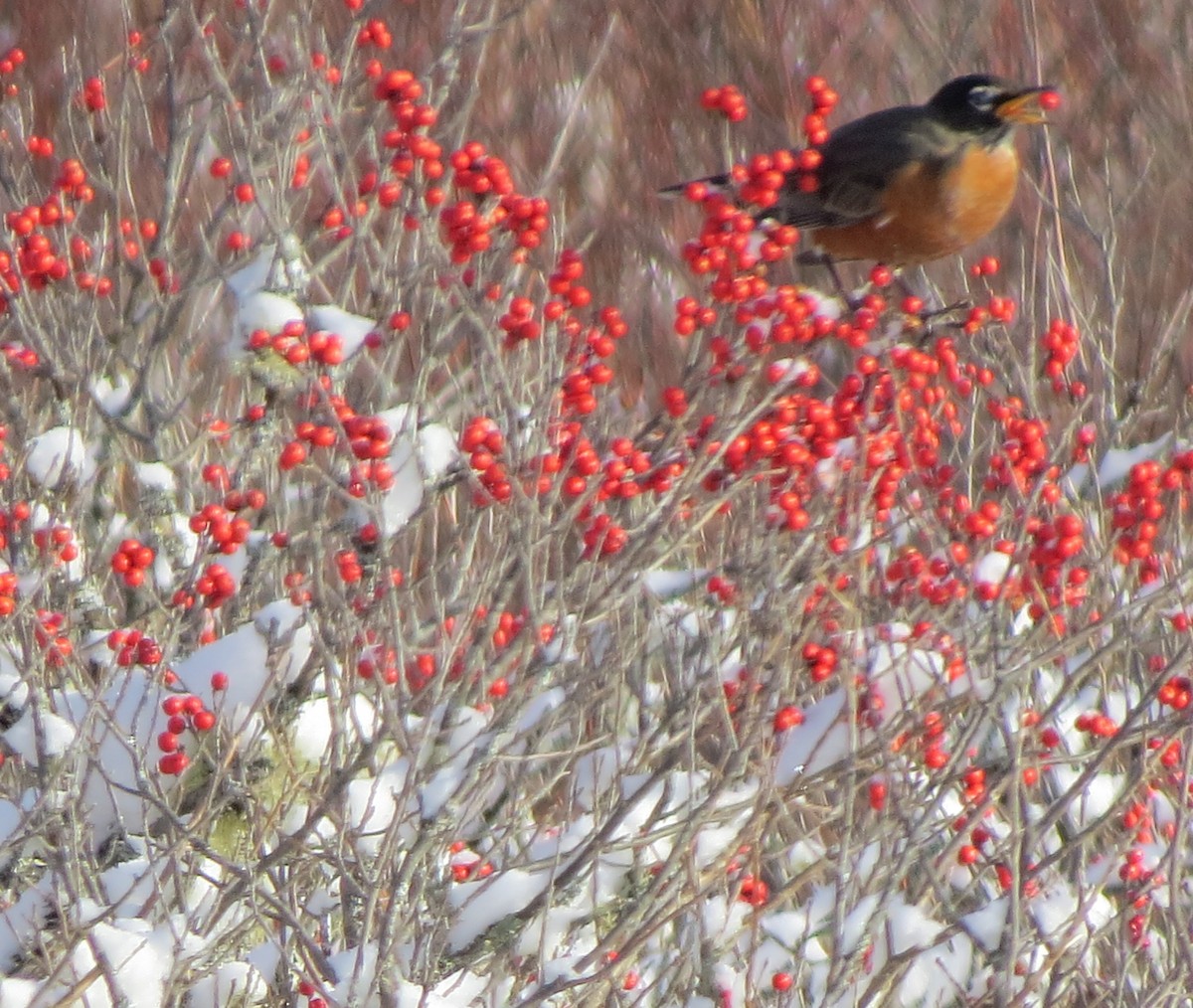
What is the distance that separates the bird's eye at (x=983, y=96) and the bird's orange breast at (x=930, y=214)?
21 centimetres

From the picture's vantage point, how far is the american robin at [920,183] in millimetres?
5941

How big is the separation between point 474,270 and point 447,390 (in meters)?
0.29

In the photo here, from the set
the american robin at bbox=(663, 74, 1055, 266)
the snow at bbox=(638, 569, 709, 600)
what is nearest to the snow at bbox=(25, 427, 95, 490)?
the snow at bbox=(638, 569, 709, 600)

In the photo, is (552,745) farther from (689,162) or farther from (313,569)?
(689,162)

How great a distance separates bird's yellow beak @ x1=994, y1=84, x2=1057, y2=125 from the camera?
5.12m

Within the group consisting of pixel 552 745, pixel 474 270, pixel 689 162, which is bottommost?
pixel 689 162

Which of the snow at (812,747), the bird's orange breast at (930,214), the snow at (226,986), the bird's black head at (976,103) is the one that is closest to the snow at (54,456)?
the snow at (226,986)

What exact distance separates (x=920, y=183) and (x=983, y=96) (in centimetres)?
50

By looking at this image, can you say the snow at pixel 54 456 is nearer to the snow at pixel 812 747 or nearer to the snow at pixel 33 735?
the snow at pixel 33 735

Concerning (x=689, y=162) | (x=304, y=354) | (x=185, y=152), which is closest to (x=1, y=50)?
(x=689, y=162)

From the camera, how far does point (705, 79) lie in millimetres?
9094

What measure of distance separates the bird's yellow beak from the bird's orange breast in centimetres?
22

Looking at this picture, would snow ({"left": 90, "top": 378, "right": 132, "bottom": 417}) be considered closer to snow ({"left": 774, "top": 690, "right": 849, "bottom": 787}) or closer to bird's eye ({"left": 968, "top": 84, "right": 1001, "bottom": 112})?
snow ({"left": 774, "top": 690, "right": 849, "bottom": 787})

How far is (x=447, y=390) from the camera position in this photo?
3.67 m
